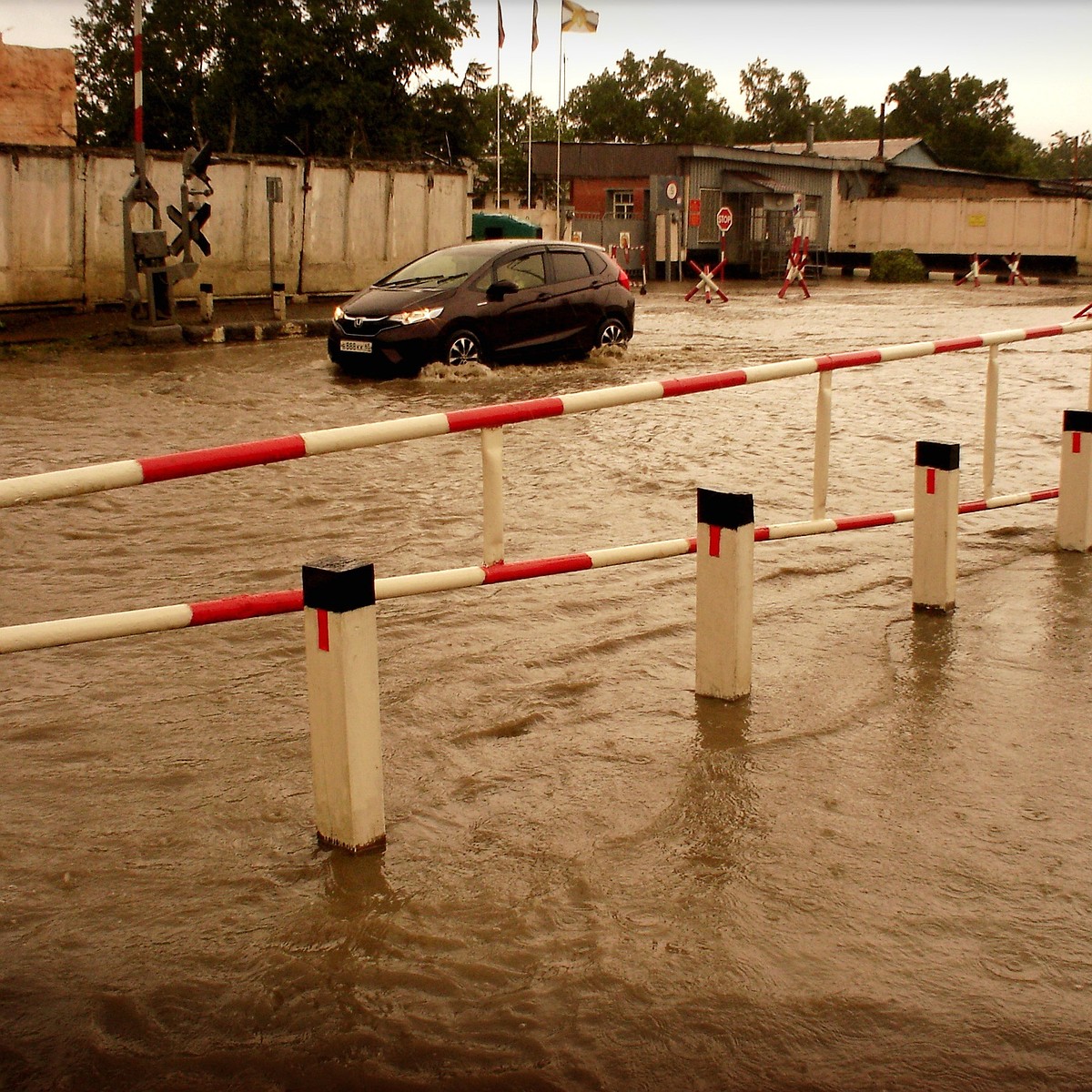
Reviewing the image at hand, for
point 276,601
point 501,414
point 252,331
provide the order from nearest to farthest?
1. point 276,601
2. point 501,414
3. point 252,331

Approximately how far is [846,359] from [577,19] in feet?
134

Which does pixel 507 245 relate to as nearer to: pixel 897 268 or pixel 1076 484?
pixel 1076 484

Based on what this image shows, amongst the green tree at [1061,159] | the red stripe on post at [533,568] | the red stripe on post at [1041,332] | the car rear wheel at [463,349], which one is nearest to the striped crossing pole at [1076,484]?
the red stripe on post at [1041,332]

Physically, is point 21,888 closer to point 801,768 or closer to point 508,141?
point 801,768

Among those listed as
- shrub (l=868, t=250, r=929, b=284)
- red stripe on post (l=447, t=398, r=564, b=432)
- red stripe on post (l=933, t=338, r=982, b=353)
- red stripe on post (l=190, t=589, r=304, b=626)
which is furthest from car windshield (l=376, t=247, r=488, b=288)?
shrub (l=868, t=250, r=929, b=284)

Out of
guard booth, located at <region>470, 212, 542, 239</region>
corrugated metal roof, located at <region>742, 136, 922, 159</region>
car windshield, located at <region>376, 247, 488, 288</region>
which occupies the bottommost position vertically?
car windshield, located at <region>376, 247, 488, 288</region>

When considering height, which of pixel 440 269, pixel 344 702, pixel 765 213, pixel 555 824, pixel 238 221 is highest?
pixel 765 213

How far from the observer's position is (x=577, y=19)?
143ft

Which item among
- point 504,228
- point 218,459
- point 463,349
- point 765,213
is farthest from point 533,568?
point 765,213

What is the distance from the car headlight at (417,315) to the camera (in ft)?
48.6

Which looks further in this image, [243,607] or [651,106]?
[651,106]

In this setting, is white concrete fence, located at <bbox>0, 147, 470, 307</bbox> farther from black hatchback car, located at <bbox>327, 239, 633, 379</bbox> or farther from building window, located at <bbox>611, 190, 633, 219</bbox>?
building window, located at <bbox>611, 190, 633, 219</bbox>

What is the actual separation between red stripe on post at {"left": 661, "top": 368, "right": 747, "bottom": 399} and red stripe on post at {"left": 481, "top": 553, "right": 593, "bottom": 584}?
76cm

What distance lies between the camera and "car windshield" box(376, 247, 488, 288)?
15.4 meters
